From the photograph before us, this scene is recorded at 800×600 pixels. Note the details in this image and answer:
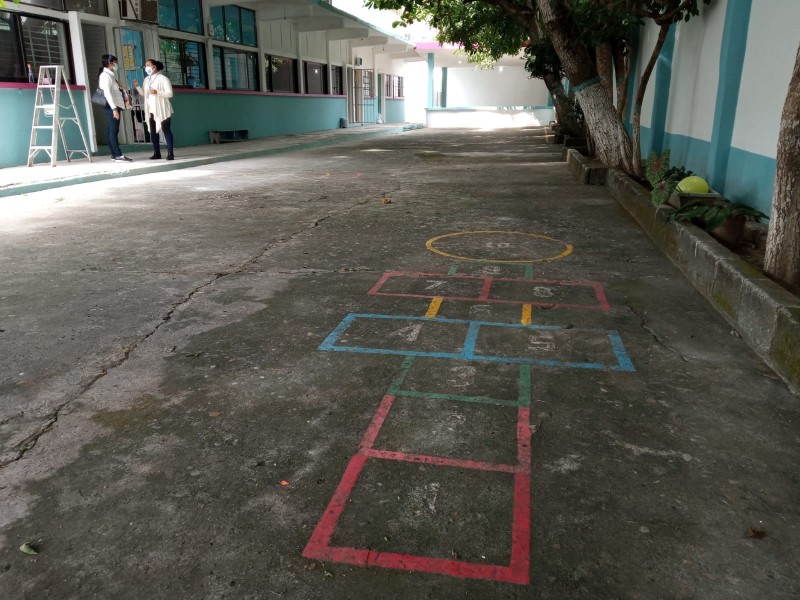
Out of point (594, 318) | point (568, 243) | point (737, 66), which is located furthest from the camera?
point (737, 66)

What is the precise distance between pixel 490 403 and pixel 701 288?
2563 millimetres

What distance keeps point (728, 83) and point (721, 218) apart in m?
2.90

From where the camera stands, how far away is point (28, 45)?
12.5 m

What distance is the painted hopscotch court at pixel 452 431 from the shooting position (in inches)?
81.2

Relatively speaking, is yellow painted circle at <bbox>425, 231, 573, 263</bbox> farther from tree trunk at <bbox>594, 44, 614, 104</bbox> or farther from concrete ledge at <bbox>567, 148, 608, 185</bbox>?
tree trunk at <bbox>594, 44, 614, 104</bbox>

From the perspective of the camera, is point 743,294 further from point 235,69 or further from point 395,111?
point 395,111

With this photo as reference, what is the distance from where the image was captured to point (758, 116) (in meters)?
6.57

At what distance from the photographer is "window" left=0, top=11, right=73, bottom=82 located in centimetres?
1199

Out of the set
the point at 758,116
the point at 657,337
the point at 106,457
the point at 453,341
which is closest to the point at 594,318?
the point at 657,337

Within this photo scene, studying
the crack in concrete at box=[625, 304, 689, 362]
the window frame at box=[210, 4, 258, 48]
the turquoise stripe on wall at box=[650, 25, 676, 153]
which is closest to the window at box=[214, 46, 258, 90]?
the window frame at box=[210, 4, 258, 48]

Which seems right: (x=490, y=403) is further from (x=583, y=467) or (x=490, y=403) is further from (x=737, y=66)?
(x=737, y=66)

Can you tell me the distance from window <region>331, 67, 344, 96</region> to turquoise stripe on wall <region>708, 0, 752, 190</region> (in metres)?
22.7

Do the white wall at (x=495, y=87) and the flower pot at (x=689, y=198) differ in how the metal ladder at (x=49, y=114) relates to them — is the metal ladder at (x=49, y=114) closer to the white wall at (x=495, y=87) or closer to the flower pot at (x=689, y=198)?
the flower pot at (x=689, y=198)

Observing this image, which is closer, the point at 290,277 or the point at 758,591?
the point at 758,591
